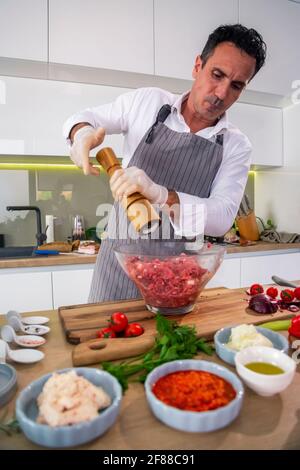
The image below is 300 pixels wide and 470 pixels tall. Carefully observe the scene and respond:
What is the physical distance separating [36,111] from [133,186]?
4.46ft

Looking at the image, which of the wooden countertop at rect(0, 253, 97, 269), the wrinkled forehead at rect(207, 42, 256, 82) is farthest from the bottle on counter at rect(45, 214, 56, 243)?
the wrinkled forehead at rect(207, 42, 256, 82)

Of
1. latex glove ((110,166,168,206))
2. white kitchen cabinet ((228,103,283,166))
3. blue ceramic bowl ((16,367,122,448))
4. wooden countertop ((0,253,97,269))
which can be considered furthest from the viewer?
white kitchen cabinet ((228,103,283,166))

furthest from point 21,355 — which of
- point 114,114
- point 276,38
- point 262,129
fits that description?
point 276,38

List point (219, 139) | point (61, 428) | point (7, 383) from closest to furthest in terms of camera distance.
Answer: point (61, 428)
point (7, 383)
point (219, 139)

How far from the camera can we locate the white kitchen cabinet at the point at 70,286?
1778 mm

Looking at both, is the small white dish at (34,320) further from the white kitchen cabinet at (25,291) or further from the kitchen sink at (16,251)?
the kitchen sink at (16,251)

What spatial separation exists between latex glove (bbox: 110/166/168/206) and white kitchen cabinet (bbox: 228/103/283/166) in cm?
163

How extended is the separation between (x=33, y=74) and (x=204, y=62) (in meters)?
1.15

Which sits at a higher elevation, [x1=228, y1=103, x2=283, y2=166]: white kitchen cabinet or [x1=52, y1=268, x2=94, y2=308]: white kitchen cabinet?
[x1=228, y1=103, x2=283, y2=166]: white kitchen cabinet

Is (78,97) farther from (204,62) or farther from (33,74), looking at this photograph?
(204,62)

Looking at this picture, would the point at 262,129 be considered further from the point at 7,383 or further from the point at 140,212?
the point at 7,383

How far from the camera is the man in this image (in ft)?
3.78

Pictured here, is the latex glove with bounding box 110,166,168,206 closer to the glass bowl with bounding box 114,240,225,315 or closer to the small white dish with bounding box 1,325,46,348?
the glass bowl with bounding box 114,240,225,315

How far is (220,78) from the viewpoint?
118 centimetres
